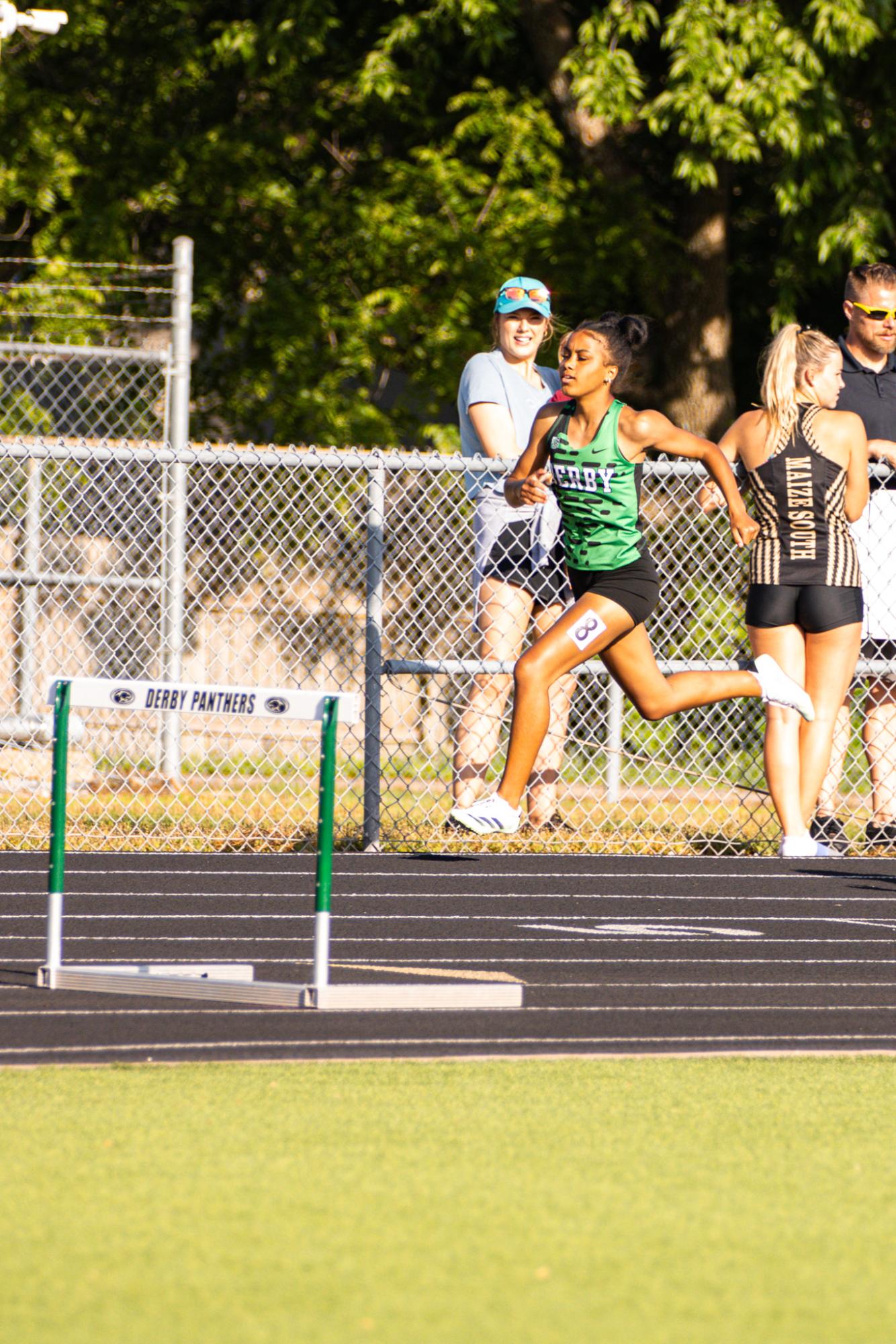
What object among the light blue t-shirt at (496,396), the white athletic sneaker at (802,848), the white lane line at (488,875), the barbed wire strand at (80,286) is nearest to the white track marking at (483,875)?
the white lane line at (488,875)

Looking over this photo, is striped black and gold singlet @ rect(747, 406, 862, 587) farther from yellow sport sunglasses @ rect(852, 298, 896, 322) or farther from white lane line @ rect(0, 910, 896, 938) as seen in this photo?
white lane line @ rect(0, 910, 896, 938)

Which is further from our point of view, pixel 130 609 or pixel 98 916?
pixel 130 609

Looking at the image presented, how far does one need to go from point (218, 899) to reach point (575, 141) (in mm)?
10339

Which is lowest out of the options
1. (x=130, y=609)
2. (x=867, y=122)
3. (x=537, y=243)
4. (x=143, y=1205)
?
(x=143, y=1205)

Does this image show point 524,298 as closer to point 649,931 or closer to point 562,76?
point 649,931

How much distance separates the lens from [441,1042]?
195 inches

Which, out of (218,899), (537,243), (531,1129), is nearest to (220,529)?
(537,243)

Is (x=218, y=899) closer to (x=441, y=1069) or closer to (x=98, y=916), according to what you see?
(x=98, y=916)

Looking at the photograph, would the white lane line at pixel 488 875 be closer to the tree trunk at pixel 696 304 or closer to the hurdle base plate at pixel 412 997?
the hurdle base plate at pixel 412 997

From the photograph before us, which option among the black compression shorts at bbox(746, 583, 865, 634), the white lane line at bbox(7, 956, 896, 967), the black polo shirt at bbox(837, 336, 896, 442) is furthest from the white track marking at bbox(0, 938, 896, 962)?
the black polo shirt at bbox(837, 336, 896, 442)

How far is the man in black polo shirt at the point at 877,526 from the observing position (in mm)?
8711

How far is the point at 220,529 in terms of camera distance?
14477mm

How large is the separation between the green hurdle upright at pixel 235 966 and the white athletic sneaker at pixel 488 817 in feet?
5.67

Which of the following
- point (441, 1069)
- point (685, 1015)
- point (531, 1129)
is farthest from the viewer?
point (685, 1015)
